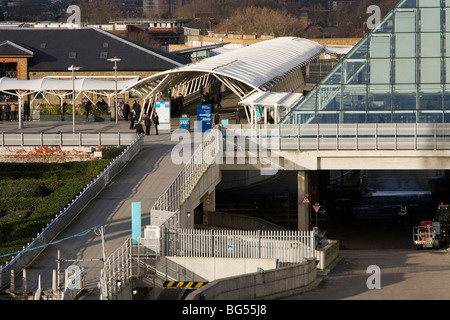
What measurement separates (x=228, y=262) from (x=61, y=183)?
12.8 meters

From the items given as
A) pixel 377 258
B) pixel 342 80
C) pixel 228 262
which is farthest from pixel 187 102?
pixel 228 262

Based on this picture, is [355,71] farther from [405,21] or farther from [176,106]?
[176,106]

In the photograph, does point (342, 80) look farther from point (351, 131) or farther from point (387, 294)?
point (387, 294)

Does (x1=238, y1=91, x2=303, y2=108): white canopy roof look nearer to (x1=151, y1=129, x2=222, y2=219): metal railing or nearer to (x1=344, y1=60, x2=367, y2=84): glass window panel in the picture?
(x1=344, y1=60, x2=367, y2=84): glass window panel

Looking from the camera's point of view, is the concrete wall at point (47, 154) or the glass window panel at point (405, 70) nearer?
the concrete wall at point (47, 154)

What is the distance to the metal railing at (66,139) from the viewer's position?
173 ft

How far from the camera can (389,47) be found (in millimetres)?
53344

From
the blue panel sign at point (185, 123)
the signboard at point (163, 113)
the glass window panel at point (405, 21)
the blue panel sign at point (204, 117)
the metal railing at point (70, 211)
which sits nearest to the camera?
the metal railing at point (70, 211)

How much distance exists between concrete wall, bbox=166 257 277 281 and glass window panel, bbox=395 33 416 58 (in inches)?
811

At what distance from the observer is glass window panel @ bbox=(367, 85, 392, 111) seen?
2100 inches

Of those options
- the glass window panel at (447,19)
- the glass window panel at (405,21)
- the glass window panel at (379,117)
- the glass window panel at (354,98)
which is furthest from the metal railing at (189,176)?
the glass window panel at (447,19)

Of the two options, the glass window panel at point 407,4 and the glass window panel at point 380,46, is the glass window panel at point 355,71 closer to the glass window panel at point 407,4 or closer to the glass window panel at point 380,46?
the glass window panel at point 380,46

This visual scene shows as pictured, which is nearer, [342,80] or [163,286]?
[163,286]

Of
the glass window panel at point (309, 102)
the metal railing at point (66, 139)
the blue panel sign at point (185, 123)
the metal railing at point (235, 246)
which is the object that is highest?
the glass window panel at point (309, 102)
